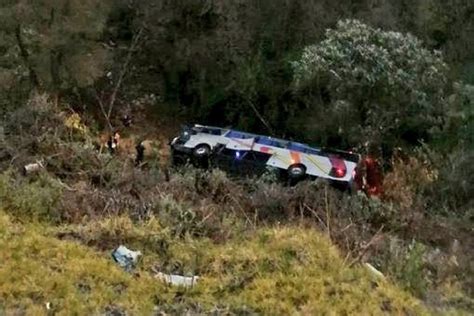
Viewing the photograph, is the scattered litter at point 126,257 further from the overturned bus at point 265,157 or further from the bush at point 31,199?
the overturned bus at point 265,157

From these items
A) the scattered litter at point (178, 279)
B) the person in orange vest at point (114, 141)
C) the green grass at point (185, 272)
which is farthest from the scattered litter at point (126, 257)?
the person in orange vest at point (114, 141)

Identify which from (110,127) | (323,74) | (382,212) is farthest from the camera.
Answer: (110,127)

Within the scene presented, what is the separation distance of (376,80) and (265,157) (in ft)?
5.91

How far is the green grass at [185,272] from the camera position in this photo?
433 cm

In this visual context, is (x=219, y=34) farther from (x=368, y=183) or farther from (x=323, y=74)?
(x=368, y=183)

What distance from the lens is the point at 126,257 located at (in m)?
4.75

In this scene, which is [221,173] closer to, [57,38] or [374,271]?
[374,271]

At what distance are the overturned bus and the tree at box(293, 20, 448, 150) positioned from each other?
26.4 inches

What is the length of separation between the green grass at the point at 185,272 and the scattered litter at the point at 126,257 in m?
0.06

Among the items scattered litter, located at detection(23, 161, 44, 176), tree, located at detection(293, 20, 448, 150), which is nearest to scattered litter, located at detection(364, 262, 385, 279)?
scattered litter, located at detection(23, 161, 44, 176)

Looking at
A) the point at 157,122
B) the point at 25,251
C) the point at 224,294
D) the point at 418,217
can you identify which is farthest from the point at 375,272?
the point at 157,122

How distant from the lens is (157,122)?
13219 millimetres

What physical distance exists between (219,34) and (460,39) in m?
4.06

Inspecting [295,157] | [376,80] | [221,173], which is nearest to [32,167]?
[221,173]
